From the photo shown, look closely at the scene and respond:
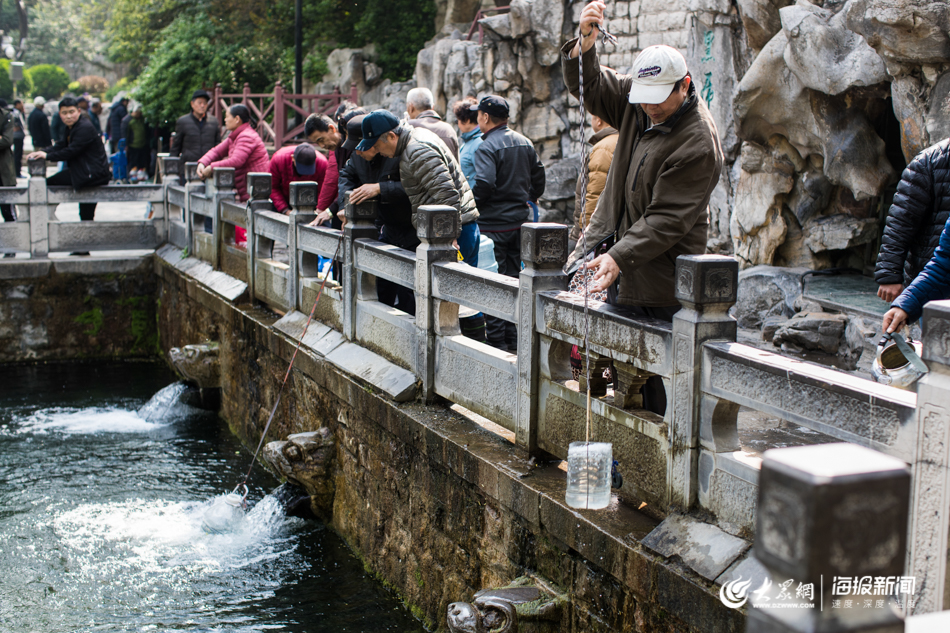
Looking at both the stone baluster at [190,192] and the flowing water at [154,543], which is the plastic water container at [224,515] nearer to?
the flowing water at [154,543]

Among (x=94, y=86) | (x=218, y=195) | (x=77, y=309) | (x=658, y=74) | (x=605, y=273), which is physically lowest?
(x=77, y=309)

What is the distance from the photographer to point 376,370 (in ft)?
20.9

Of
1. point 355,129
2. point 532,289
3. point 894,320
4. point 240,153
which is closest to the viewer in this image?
point 894,320

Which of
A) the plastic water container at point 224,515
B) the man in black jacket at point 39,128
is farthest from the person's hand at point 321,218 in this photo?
the man in black jacket at point 39,128

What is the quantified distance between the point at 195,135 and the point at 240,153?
9.49 ft

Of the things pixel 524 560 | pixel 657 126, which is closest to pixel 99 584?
pixel 524 560

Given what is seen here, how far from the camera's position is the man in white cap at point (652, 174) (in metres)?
4.07

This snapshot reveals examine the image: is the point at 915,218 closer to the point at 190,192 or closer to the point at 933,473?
the point at 933,473

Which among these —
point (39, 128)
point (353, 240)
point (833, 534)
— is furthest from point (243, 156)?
point (39, 128)

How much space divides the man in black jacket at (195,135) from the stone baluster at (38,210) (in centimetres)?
169

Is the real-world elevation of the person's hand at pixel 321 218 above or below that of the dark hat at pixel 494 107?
below

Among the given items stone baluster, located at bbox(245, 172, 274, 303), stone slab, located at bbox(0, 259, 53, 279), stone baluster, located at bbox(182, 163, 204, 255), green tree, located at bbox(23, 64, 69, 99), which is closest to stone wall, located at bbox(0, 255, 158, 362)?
stone slab, located at bbox(0, 259, 53, 279)

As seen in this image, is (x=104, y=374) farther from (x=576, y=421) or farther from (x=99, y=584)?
(x=576, y=421)

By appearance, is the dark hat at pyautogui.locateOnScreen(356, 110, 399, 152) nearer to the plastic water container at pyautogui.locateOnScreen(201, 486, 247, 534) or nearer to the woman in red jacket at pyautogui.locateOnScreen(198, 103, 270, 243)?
the plastic water container at pyautogui.locateOnScreen(201, 486, 247, 534)
